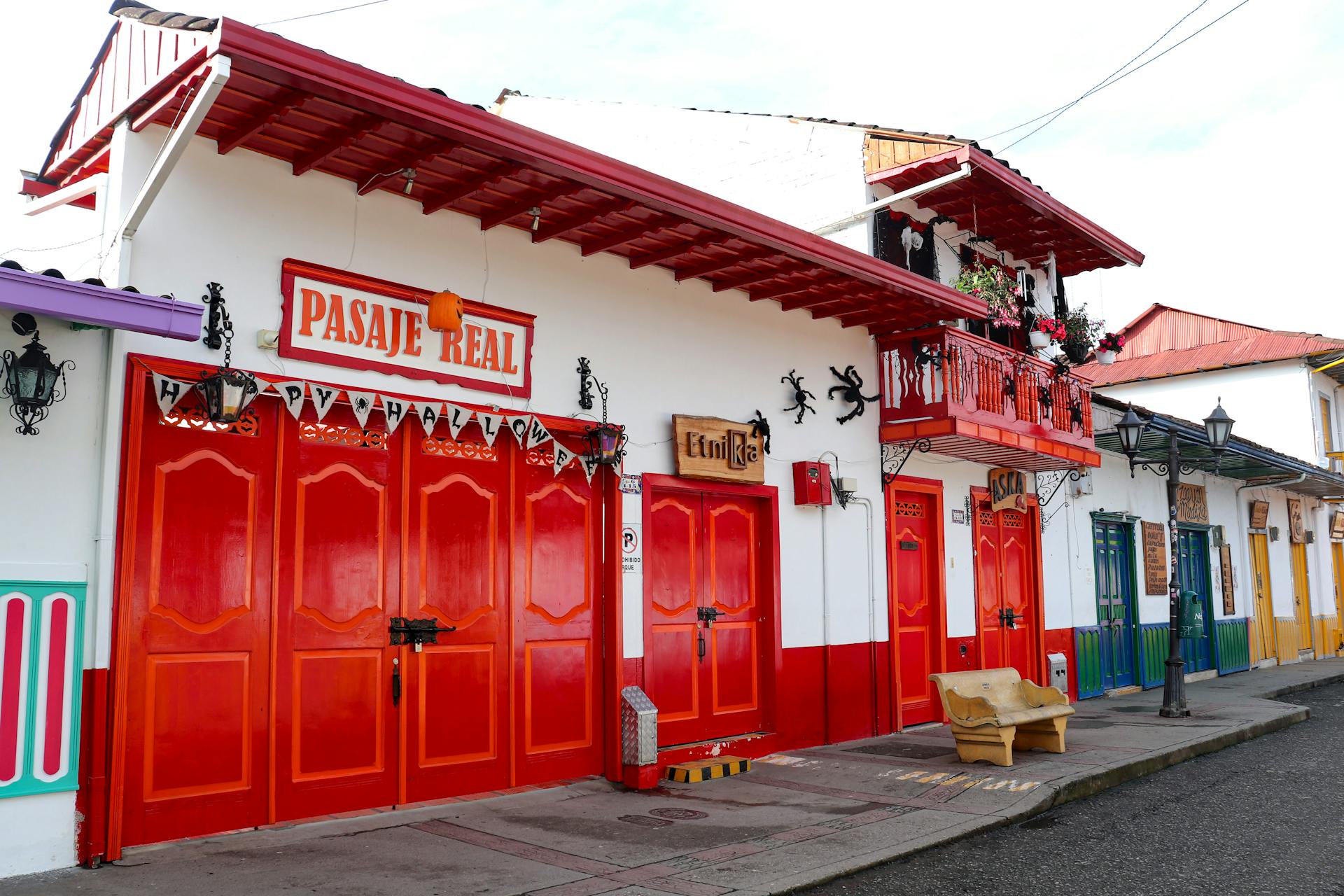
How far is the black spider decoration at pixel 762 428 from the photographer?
32.9 feet

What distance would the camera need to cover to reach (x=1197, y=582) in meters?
19.0

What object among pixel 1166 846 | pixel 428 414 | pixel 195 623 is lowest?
pixel 1166 846

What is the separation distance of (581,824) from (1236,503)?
60.3 feet

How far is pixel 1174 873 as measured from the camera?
19.8 ft

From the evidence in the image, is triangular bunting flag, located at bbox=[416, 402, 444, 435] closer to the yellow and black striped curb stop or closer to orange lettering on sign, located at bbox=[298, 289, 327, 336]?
orange lettering on sign, located at bbox=[298, 289, 327, 336]

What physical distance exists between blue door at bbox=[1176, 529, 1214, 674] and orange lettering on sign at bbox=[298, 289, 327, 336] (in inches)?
645

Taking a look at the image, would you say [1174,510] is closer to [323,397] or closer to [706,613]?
[706,613]

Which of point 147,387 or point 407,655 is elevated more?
point 147,387

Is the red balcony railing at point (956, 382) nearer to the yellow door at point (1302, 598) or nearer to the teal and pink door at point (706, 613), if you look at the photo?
the teal and pink door at point (706, 613)

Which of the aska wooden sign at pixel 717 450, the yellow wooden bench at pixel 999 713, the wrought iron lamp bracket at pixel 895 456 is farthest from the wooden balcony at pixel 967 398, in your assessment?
the yellow wooden bench at pixel 999 713

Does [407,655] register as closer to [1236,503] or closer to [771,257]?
[771,257]

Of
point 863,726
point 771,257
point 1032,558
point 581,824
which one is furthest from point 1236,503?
point 581,824

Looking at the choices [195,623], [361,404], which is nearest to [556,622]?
[361,404]

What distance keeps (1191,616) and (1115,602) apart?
9.56 ft
